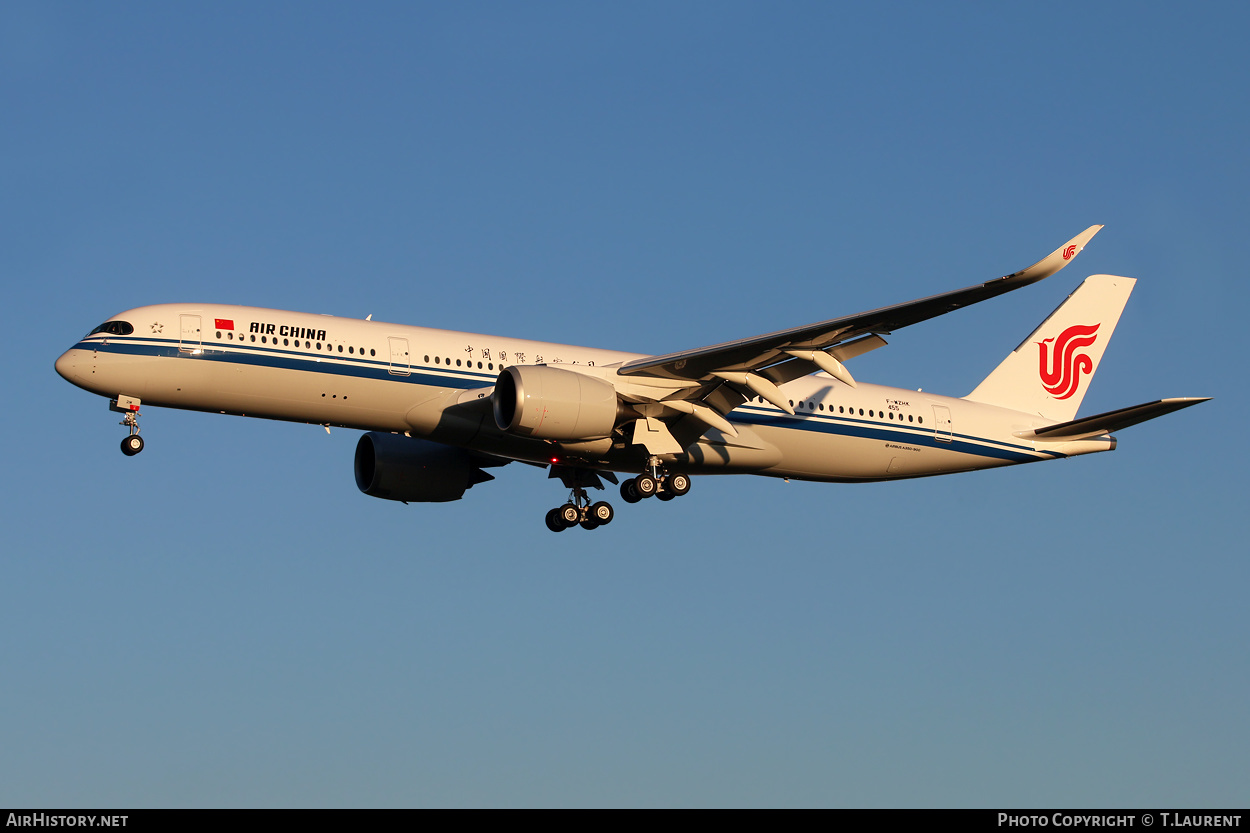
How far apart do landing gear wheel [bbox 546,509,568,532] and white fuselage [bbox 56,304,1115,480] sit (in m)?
3.08

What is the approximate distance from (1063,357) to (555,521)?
18274 mm

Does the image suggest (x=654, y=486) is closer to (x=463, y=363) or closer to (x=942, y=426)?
(x=463, y=363)

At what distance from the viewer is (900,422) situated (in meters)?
39.4

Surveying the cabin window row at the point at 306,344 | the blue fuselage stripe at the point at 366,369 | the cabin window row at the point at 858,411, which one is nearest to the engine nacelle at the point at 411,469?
the blue fuselage stripe at the point at 366,369

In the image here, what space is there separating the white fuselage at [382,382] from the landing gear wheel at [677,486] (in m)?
0.44

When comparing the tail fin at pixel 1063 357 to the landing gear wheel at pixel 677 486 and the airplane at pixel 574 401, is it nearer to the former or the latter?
the airplane at pixel 574 401

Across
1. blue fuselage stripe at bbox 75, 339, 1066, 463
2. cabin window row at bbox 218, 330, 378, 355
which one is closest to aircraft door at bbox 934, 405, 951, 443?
blue fuselage stripe at bbox 75, 339, 1066, 463

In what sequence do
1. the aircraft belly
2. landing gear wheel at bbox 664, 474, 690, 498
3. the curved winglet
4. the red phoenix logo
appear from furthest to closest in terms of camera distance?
the red phoenix logo, the aircraft belly, landing gear wheel at bbox 664, 474, 690, 498, the curved winglet

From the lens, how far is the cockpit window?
32.4 meters

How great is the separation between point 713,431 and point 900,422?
6327 millimetres

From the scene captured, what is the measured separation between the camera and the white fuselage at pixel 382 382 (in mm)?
32312

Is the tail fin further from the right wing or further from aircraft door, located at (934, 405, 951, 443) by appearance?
the right wing

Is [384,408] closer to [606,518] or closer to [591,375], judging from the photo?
[591,375]
